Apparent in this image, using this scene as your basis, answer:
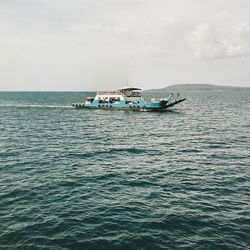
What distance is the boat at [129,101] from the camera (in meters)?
80.9

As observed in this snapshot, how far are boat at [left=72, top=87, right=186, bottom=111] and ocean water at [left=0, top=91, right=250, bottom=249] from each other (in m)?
39.0

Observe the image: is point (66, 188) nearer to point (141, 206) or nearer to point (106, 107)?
point (141, 206)

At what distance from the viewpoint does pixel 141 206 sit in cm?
1989

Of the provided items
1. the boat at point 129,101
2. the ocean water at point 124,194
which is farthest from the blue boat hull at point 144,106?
the ocean water at point 124,194

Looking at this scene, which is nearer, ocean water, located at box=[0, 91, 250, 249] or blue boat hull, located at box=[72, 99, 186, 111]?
ocean water, located at box=[0, 91, 250, 249]

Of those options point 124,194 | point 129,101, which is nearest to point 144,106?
point 129,101

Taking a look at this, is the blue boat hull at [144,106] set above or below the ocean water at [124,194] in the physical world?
above

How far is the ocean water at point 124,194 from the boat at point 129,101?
38980 millimetres

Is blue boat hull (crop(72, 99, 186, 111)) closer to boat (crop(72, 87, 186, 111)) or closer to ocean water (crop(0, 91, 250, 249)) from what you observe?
boat (crop(72, 87, 186, 111))

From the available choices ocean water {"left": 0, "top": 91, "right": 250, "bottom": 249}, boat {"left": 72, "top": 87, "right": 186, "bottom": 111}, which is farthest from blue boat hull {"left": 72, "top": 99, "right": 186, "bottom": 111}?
ocean water {"left": 0, "top": 91, "right": 250, "bottom": 249}

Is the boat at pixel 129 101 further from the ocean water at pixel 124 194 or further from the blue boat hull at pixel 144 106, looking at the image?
the ocean water at pixel 124 194

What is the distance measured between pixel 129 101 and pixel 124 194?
2462 inches

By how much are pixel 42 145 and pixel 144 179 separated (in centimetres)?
1947

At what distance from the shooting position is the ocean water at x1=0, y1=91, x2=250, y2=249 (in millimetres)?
16000
